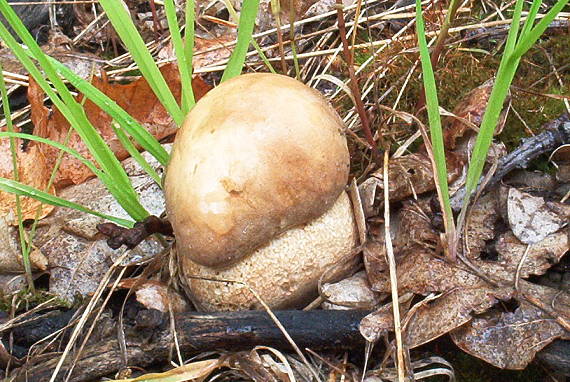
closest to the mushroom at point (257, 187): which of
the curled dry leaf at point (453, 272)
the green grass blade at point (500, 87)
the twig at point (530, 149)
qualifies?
the curled dry leaf at point (453, 272)

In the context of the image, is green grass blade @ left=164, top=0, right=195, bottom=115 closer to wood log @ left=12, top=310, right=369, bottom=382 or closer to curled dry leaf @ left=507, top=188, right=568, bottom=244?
wood log @ left=12, top=310, right=369, bottom=382

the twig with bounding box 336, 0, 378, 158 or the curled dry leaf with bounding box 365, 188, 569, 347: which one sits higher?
the twig with bounding box 336, 0, 378, 158

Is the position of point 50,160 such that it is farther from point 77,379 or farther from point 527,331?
point 527,331

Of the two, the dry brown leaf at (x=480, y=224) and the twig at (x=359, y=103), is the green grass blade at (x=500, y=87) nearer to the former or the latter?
the dry brown leaf at (x=480, y=224)

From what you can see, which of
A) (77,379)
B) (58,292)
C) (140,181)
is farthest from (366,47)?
(77,379)

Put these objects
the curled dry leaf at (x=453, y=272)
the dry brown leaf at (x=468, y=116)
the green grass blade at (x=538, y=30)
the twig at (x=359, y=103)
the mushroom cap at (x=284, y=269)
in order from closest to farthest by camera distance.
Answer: the green grass blade at (x=538, y=30), the curled dry leaf at (x=453, y=272), the mushroom cap at (x=284, y=269), the twig at (x=359, y=103), the dry brown leaf at (x=468, y=116)

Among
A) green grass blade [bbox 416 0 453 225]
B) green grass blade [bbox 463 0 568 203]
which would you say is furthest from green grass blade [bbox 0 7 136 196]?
green grass blade [bbox 463 0 568 203]
